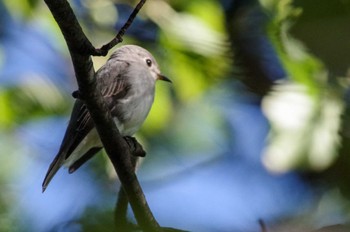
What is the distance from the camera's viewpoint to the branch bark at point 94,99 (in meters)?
1.51

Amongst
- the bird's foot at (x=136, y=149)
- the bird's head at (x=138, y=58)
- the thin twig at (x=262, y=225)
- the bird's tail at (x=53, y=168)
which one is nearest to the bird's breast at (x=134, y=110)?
the bird's head at (x=138, y=58)

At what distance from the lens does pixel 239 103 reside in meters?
1.32

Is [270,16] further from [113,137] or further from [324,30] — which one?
[113,137]

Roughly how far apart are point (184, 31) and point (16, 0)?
82 centimetres

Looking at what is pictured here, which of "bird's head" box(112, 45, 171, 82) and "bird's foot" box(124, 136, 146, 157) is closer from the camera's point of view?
"bird's foot" box(124, 136, 146, 157)

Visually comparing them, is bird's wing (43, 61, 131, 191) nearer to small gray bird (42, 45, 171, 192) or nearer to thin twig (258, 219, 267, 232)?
small gray bird (42, 45, 171, 192)

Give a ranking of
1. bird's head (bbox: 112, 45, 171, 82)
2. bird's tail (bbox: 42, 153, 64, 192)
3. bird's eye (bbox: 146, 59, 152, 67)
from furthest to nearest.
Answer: bird's eye (bbox: 146, 59, 152, 67)
bird's head (bbox: 112, 45, 171, 82)
bird's tail (bbox: 42, 153, 64, 192)

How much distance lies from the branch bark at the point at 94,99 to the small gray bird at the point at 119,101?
611 millimetres

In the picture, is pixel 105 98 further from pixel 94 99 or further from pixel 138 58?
pixel 94 99

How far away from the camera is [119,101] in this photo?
3.38 metres

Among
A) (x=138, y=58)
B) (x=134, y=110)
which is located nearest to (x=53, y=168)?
(x=134, y=110)

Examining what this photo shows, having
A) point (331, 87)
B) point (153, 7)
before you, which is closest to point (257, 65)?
point (331, 87)

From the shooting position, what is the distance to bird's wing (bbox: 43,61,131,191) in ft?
9.20

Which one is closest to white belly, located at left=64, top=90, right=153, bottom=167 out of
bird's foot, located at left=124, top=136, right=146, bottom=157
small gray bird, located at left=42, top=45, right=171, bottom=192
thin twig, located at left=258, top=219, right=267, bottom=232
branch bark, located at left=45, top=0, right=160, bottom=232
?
small gray bird, located at left=42, top=45, right=171, bottom=192
